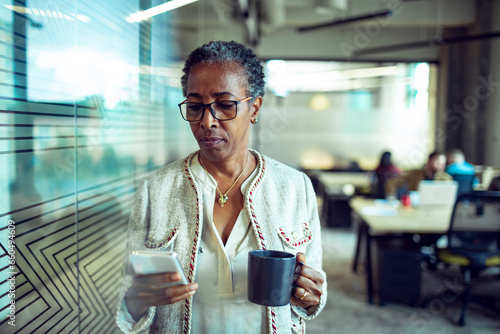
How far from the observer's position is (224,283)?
0.99 metres

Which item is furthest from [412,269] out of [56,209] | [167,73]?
[56,209]

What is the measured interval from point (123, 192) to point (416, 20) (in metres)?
7.27

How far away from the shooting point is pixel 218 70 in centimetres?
94

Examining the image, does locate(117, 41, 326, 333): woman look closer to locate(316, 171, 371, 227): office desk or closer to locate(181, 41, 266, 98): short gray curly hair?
locate(181, 41, 266, 98): short gray curly hair

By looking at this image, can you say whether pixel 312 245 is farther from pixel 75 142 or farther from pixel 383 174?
pixel 383 174

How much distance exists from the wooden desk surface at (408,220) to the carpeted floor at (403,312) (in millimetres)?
693

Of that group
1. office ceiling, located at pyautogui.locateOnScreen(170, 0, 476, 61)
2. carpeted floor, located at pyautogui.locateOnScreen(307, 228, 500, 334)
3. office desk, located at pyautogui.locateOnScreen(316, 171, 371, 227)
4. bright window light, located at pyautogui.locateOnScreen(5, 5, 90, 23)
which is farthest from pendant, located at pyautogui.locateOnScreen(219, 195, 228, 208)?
office desk, located at pyautogui.locateOnScreen(316, 171, 371, 227)

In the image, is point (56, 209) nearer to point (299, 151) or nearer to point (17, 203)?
point (17, 203)

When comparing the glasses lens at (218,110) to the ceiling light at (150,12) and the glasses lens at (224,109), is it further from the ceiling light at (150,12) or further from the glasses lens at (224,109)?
the ceiling light at (150,12)

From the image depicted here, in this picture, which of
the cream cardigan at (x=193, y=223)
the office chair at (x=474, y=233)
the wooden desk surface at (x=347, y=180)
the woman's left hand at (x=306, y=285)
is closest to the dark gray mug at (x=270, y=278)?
the woman's left hand at (x=306, y=285)

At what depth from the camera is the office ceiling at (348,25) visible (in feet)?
21.0

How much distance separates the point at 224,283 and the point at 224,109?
41cm

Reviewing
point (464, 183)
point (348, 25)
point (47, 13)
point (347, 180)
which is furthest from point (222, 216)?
point (348, 25)

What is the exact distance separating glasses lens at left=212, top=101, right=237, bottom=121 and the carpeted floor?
7.91 ft
